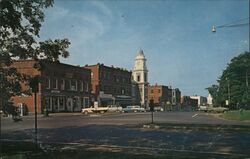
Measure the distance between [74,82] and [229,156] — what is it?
6698 centimetres

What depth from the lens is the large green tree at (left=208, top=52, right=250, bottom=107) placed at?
95.5 metres

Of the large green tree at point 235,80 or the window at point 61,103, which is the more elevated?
the large green tree at point 235,80

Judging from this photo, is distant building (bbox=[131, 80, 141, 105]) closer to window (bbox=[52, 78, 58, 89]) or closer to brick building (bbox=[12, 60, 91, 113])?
brick building (bbox=[12, 60, 91, 113])

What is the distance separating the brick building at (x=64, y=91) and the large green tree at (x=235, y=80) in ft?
110

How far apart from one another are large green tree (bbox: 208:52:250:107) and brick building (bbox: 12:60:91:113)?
33.6 m

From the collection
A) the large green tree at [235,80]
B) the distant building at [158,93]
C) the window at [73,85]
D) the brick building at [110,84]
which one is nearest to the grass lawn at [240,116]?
the window at [73,85]

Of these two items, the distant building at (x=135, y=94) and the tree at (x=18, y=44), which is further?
the distant building at (x=135, y=94)

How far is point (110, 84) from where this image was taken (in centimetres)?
10056

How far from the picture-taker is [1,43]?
13367mm

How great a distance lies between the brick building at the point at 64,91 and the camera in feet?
216

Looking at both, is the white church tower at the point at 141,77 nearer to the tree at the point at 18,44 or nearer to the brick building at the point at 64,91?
the brick building at the point at 64,91

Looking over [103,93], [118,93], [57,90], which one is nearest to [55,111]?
[57,90]

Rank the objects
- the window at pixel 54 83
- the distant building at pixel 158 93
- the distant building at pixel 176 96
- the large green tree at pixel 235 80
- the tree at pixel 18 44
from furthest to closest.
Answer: the distant building at pixel 176 96 → the distant building at pixel 158 93 → the large green tree at pixel 235 80 → the window at pixel 54 83 → the tree at pixel 18 44

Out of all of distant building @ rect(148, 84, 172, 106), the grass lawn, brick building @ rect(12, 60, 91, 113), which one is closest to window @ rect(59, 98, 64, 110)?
brick building @ rect(12, 60, 91, 113)
